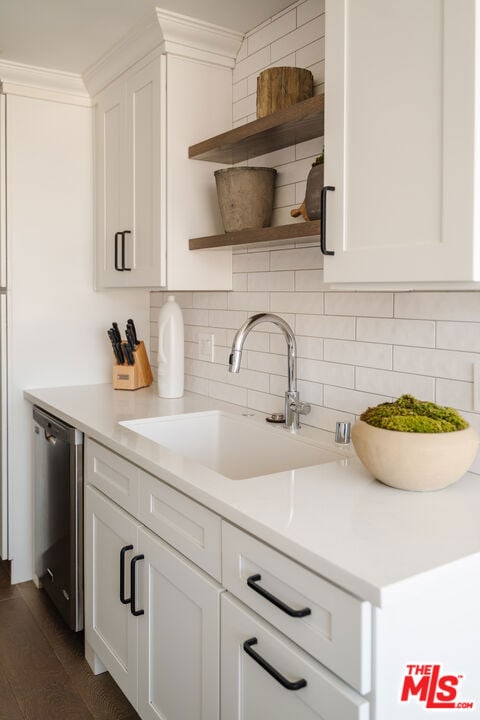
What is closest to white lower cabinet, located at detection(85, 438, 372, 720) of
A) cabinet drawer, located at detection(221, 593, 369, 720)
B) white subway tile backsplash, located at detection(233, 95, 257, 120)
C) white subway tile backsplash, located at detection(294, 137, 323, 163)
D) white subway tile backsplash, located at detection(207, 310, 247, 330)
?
cabinet drawer, located at detection(221, 593, 369, 720)

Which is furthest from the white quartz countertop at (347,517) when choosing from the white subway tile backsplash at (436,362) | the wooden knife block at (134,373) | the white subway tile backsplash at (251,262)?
the wooden knife block at (134,373)

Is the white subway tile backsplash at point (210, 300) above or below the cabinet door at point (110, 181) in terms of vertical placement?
below

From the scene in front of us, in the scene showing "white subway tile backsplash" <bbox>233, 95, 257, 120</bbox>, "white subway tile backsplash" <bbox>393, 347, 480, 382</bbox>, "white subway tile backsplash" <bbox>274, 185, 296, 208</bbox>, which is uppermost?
"white subway tile backsplash" <bbox>233, 95, 257, 120</bbox>

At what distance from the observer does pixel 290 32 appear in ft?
7.06

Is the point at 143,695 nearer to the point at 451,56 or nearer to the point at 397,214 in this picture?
the point at 397,214

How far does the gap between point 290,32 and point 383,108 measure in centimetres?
102

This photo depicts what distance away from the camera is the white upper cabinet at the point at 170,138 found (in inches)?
91.4

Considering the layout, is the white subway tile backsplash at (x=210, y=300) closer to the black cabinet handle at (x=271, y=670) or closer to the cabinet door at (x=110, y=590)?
the cabinet door at (x=110, y=590)

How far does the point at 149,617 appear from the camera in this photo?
1.77 m

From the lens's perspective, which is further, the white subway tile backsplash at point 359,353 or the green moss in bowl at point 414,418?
the white subway tile backsplash at point 359,353

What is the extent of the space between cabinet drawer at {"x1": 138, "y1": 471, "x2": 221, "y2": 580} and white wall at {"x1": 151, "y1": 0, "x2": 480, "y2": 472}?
62 cm

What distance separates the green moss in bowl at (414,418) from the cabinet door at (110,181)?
1.57m

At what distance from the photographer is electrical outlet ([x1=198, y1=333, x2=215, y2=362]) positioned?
2.68 metres

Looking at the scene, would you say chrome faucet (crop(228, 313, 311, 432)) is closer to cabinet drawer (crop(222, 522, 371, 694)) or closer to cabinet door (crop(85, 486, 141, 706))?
cabinet door (crop(85, 486, 141, 706))
